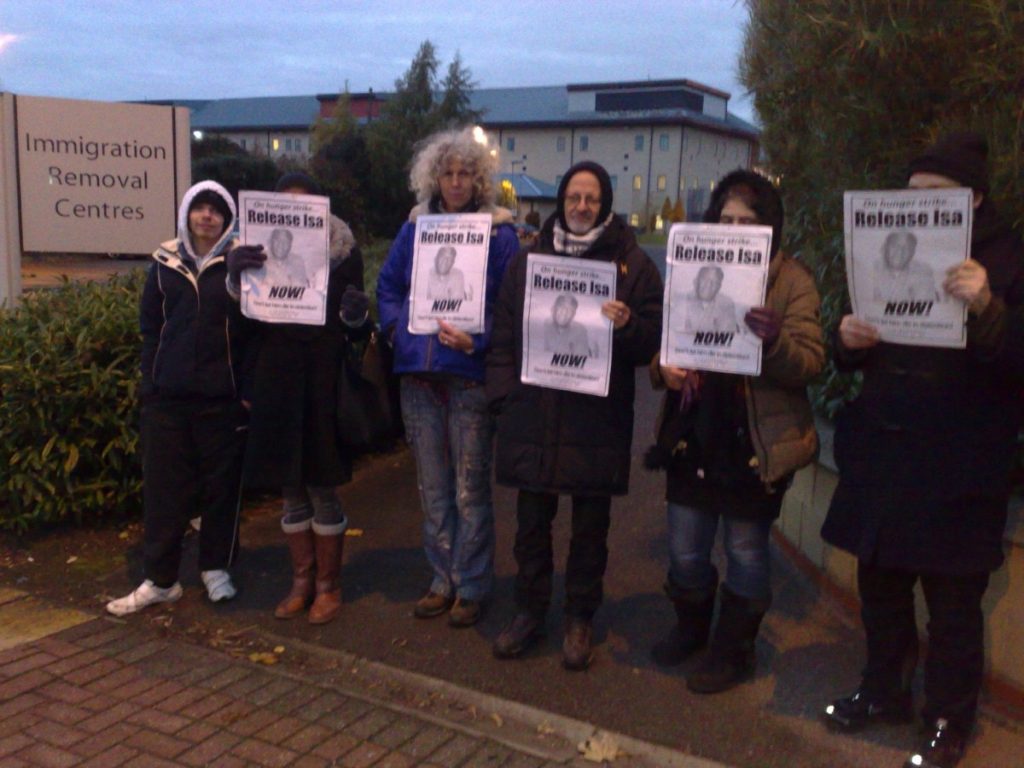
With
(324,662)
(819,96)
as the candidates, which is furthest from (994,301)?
(324,662)

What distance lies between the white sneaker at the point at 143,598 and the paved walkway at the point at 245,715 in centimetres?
22

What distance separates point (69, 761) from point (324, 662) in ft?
3.57

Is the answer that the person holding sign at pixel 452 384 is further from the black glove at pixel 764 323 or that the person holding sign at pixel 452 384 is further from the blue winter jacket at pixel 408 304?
the black glove at pixel 764 323

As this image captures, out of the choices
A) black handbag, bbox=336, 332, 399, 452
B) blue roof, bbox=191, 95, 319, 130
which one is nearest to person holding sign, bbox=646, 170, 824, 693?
black handbag, bbox=336, 332, 399, 452

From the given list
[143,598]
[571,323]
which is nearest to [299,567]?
[143,598]

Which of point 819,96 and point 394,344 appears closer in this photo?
point 394,344

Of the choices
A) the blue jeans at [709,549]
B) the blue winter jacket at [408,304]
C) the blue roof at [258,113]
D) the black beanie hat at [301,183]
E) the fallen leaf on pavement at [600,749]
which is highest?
the blue roof at [258,113]

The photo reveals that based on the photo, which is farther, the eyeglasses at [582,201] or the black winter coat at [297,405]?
the black winter coat at [297,405]

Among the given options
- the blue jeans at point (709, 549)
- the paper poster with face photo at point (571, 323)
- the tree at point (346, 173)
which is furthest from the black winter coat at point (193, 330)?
the tree at point (346, 173)

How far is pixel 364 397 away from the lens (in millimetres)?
4449

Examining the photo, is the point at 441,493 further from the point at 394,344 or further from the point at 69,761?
the point at 69,761

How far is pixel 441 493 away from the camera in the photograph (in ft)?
14.8

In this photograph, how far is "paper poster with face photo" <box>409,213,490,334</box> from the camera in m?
4.14

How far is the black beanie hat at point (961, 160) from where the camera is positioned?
3.12m
